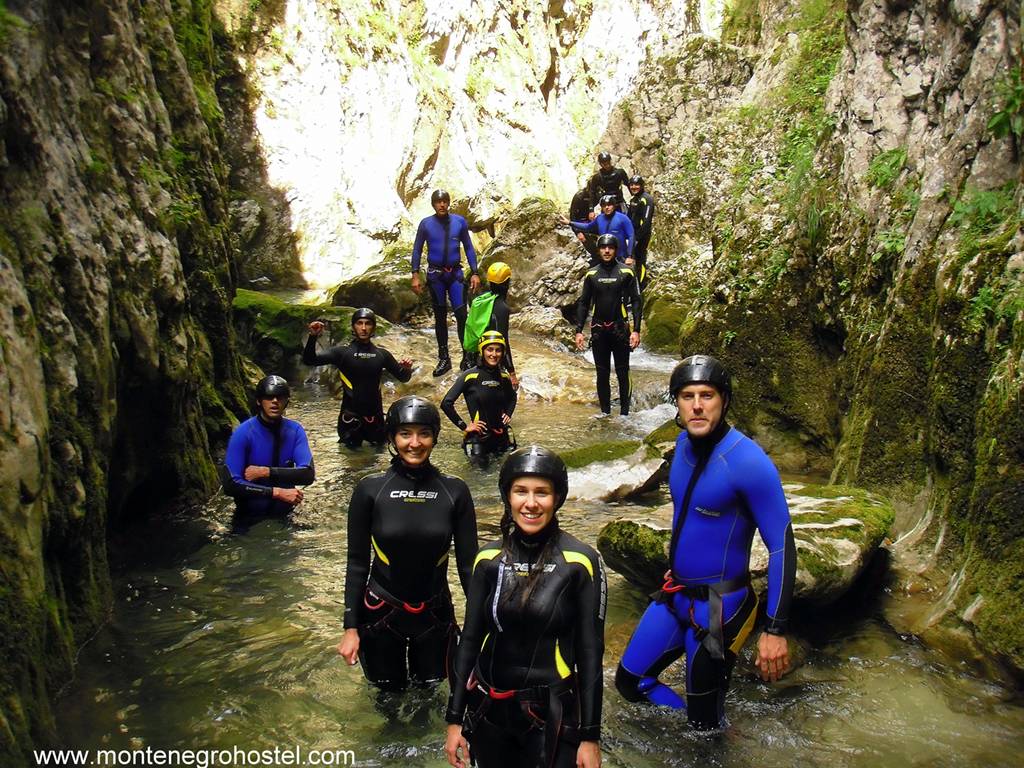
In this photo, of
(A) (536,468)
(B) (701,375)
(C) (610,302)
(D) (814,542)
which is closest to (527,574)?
(A) (536,468)

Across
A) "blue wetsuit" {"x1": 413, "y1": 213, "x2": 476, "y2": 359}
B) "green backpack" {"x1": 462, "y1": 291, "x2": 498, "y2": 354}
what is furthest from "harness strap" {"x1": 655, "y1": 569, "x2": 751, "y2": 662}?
"blue wetsuit" {"x1": 413, "y1": 213, "x2": 476, "y2": 359}

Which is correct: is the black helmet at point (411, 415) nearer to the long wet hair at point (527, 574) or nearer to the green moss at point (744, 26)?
the long wet hair at point (527, 574)

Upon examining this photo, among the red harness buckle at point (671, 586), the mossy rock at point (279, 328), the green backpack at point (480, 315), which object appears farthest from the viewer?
the mossy rock at point (279, 328)

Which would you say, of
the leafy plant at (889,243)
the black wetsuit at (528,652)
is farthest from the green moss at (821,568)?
the leafy plant at (889,243)

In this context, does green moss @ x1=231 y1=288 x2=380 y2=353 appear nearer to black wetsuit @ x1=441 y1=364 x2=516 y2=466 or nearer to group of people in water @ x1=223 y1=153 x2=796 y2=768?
black wetsuit @ x1=441 y1=364 x2=516 y2=466

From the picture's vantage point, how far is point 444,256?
11.9 metres

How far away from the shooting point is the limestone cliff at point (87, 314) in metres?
3.59

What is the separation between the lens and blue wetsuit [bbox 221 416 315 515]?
6.39m

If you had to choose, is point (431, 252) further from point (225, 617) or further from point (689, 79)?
point (689, 79)

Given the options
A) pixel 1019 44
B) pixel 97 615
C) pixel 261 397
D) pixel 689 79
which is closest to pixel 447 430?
pixel 261 397

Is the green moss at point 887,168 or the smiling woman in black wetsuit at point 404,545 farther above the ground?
the green moss at point 887,168

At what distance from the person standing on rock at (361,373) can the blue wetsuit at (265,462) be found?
1838 mm

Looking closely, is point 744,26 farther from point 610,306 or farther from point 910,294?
point 910,294

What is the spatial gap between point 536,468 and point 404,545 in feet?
3.74
